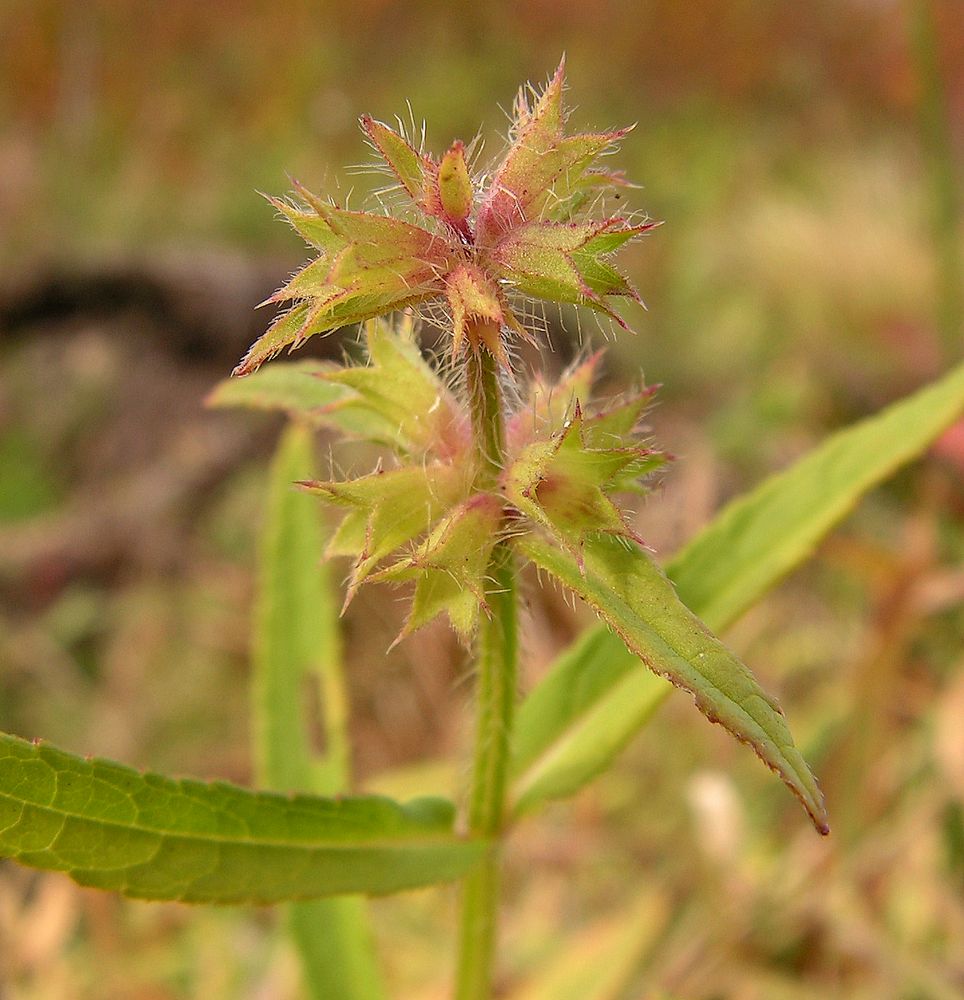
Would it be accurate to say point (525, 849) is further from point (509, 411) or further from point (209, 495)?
point (209, 495)

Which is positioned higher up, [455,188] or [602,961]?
[455,188]

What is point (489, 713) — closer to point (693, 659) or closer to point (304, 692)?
point (693, 659)

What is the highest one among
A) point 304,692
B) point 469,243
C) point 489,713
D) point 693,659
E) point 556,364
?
point 469,243

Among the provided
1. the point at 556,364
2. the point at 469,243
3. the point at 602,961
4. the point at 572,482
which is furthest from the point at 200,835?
the point at 556,364

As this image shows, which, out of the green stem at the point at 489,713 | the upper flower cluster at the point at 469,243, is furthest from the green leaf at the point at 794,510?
the upper flower cluster at the point at 469,243

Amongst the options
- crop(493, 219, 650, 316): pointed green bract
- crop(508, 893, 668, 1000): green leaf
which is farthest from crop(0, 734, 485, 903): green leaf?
crop(508, 893, 668, 1000): green leaf

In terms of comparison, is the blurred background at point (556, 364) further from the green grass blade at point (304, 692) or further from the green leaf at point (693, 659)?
the green leaf at point (693, 659)

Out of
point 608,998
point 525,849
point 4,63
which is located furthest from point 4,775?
point 4,63
